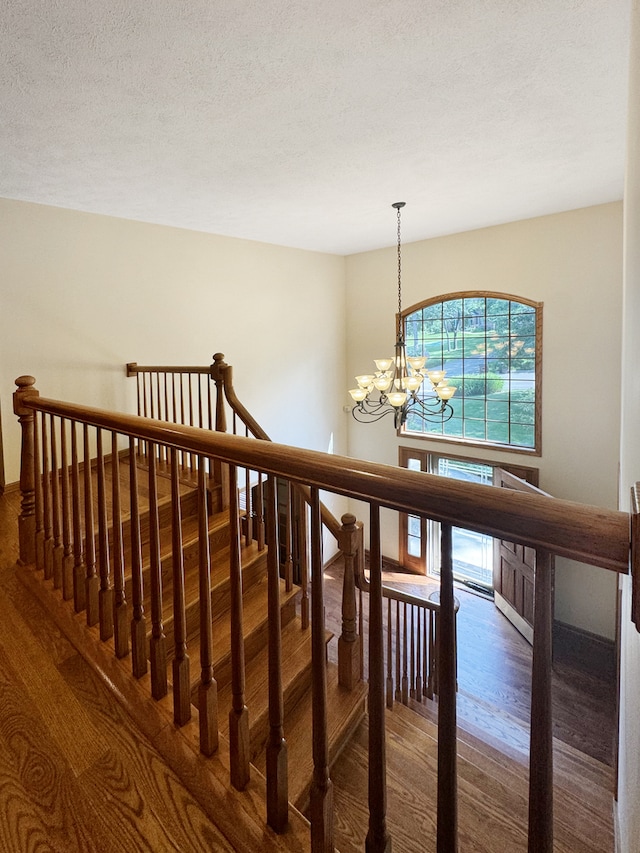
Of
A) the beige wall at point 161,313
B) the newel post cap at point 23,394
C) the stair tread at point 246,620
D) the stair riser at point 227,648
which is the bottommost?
the stair riser at point 227,648

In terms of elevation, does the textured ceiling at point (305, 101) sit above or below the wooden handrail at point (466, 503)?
above

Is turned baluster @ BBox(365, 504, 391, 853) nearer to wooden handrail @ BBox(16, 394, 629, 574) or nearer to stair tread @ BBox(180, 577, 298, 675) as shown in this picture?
wooden handrail @ BBox(16, 394, 629, 574)

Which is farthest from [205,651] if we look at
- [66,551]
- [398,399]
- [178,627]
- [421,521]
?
[421,521]

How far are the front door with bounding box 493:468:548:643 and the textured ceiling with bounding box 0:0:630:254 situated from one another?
281 cm

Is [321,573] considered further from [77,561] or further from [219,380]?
[219,380]

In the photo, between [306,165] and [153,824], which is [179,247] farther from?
[153,824]

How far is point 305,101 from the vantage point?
7.45ft

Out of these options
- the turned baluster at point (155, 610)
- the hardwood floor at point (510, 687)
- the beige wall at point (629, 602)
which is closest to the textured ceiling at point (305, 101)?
the beige wall at point (629, 602)

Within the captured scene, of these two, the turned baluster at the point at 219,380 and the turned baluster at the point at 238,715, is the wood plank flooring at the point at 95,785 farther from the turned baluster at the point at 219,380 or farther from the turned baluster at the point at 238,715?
the turned baluster at the point at 219,380

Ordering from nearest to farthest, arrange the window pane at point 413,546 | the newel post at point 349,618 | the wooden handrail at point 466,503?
the wooden handrail at point 466,503 → the newel post at point 349,618 → the window pane at point 413,546

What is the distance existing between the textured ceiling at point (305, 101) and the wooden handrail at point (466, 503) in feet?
5.90

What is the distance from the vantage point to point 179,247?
4.52m

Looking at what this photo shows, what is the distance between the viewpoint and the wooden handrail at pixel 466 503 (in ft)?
1.58

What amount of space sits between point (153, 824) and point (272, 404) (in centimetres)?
475
